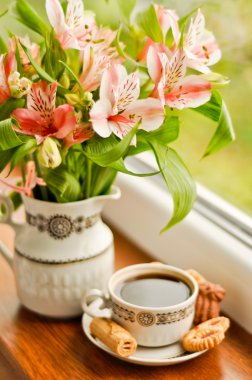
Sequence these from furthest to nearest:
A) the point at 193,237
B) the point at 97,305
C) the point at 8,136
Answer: the point at 193,237, the point at 97,305, the point at 8,136

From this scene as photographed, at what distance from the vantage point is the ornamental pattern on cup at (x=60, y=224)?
90cm

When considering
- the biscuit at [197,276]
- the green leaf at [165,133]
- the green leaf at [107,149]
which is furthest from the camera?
the biscuit at [197,276]

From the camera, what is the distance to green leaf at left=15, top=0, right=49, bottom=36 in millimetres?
848

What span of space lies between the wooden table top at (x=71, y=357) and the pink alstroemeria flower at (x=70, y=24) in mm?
395

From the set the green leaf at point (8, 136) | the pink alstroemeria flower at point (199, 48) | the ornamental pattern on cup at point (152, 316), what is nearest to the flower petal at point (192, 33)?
the pink alstroemeria flower at point (199, 48)

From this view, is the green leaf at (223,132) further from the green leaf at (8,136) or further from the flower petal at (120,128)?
the green leaf at (8,136)

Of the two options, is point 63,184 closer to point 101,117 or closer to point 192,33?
point 101,117

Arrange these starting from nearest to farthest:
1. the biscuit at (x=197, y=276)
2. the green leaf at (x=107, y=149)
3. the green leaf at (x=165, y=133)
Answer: the green leaf at (x=107, y=149), the green leaf at (x=165, y=133), the biscuit at (x=197, y=276)

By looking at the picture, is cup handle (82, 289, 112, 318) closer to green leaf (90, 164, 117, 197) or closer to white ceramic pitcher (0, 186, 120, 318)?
white ceramic pitcher (0, 186, 120, 318)

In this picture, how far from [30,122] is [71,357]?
318 mm

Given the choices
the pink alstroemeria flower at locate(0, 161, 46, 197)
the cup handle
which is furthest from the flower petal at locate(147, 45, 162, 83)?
the cup handle

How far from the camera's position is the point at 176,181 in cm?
81

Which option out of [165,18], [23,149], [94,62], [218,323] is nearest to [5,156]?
[23,149]

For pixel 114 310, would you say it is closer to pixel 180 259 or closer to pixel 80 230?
pixel 80 230
